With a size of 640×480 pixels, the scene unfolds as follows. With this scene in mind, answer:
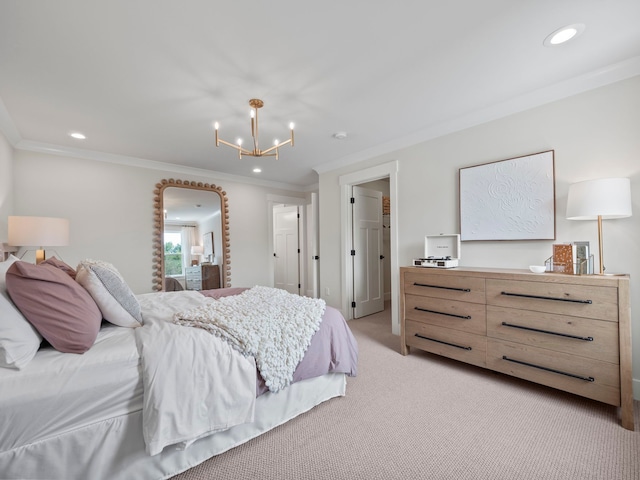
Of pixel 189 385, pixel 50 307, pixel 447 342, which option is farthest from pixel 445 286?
pixel 50 307

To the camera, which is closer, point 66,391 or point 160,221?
point 66,391

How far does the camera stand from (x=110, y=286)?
64.3 inches

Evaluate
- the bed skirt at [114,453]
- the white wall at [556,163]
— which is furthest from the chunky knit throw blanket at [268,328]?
the white wall at [556,163]

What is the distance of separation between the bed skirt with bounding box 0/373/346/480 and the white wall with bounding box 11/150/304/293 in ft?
8.99

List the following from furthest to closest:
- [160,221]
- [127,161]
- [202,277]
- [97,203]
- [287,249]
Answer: [287,249] → [202,277] → [160,221] → [127,161] → [97,203]

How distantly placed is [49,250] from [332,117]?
3.57 m

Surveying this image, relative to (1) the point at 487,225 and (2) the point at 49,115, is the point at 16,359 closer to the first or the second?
(2) the point at 49,115

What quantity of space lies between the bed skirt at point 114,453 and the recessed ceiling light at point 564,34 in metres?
2.73

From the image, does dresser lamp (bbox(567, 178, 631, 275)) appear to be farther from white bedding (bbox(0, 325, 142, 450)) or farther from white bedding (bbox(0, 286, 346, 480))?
white bedding (bbox(0, 325, 142, 450))

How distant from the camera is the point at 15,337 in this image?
1.13 m

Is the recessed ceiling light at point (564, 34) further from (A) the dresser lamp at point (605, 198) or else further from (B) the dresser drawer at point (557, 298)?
(B) the dresser drawer at point (557, 298)

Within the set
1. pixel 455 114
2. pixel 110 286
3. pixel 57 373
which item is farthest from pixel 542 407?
pixel 110 286

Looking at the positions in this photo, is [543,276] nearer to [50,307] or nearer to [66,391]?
[66,391]

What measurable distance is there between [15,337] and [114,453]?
643 mm
